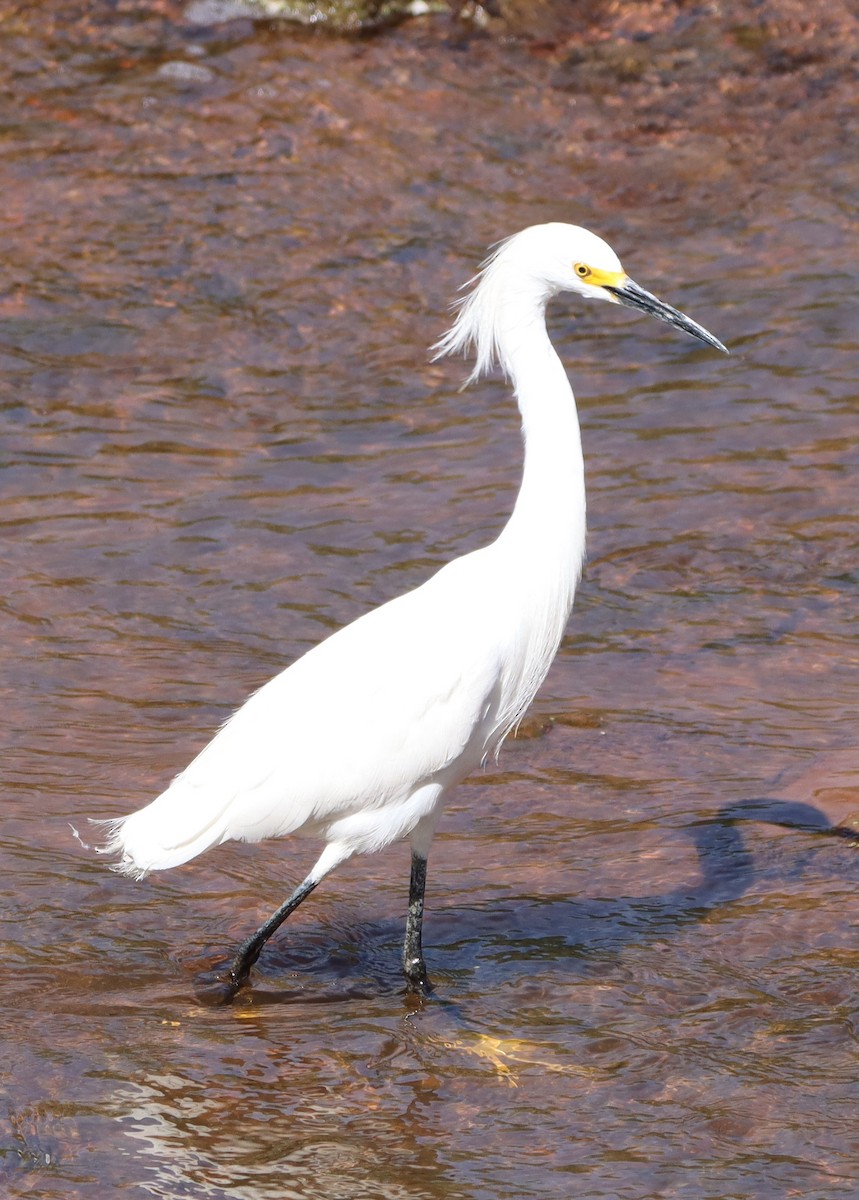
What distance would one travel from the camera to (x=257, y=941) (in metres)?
4.93

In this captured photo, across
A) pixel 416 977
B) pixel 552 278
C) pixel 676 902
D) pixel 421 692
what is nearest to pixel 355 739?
pixel 421 692

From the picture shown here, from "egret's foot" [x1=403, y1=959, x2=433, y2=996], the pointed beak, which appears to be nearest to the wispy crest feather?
the pointed beak

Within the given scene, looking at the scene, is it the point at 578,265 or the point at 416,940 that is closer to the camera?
the point at 578,265

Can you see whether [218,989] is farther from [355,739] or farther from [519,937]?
[519,937]

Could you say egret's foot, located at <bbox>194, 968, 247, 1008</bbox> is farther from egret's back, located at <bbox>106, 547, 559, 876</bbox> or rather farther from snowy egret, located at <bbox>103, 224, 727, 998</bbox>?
egret's back, located at <bbox>106, 547, 559, 876</bbox>

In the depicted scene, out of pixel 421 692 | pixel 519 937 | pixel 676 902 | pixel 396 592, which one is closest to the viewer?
pixel 421 692

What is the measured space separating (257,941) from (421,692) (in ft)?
3.13

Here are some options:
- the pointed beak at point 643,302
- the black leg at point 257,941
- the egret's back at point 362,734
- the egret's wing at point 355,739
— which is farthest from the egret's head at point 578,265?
the black leg at point 257,941

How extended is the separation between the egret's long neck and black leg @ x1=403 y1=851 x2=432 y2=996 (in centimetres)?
Answer: 108

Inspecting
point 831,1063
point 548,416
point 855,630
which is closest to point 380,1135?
point 831,1063

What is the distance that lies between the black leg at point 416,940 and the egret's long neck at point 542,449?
108 centimetres

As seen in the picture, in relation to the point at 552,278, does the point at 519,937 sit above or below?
below

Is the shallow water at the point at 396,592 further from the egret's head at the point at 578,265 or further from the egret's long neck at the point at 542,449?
the egret's head at the point at 578,265

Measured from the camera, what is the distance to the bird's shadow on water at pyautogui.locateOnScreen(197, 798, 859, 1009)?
5.19 metres
